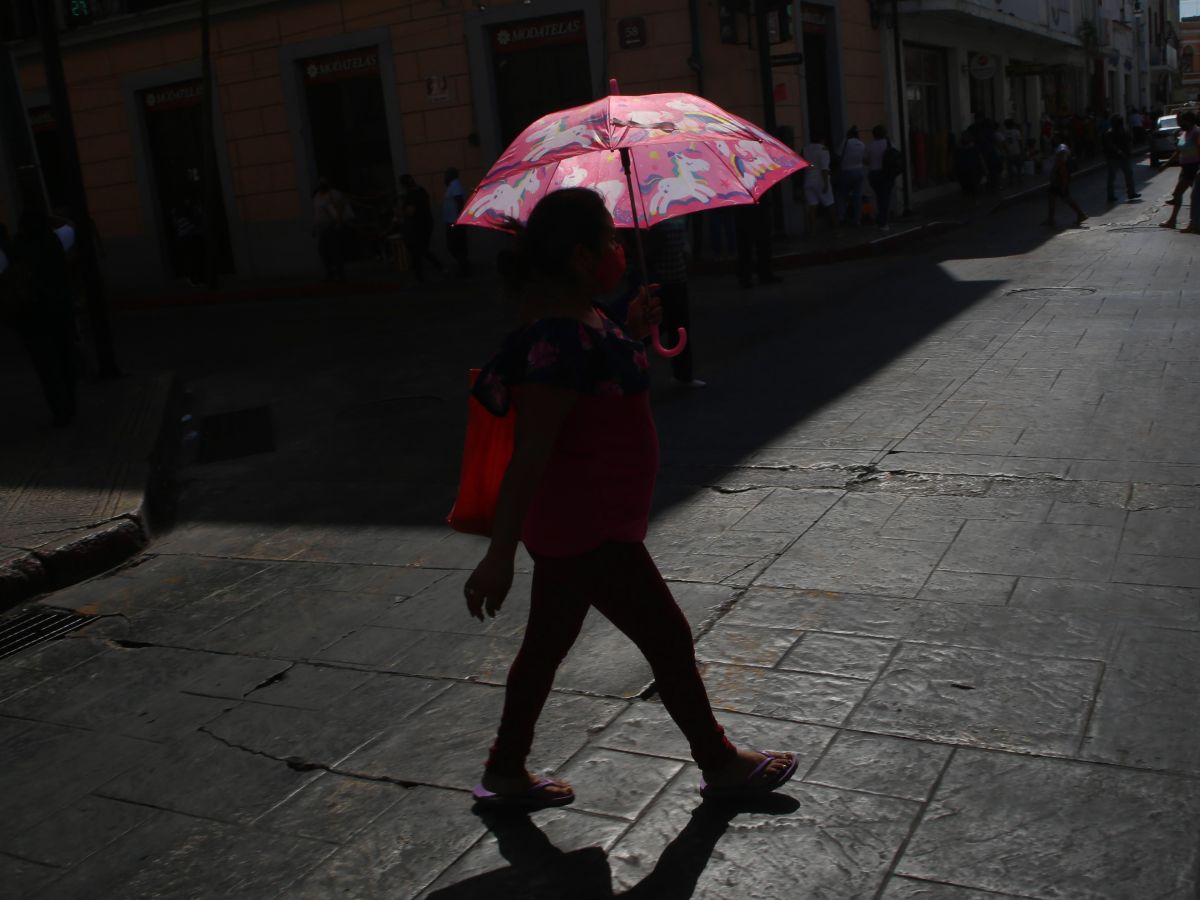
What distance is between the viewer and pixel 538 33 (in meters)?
19.7

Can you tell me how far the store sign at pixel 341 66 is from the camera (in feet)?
69.5

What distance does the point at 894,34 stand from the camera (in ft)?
79.0

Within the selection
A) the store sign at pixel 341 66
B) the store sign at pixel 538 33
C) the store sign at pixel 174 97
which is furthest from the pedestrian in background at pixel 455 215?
the store sign at pixel 174 97

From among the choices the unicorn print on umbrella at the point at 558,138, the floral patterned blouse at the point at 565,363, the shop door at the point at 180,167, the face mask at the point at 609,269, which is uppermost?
the shop door at the point at 180,167

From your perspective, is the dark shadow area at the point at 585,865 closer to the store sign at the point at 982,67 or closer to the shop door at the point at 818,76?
the shop door at the point at 818,76

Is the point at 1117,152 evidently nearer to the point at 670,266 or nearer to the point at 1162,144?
the point at 1162,144

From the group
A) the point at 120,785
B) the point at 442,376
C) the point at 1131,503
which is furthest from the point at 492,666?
the point at 442,376

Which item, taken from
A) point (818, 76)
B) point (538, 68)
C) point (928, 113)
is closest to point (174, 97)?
point (538, 68)

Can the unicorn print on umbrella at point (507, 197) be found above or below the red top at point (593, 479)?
above

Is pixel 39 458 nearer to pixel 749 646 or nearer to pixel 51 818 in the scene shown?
pixel 51 818

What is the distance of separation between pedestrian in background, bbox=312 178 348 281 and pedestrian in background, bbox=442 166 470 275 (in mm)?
1686

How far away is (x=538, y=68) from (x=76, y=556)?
15.3 m

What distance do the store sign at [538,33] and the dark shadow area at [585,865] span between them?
17.8 m

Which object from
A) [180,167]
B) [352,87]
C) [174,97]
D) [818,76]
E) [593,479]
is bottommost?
[593,479]
